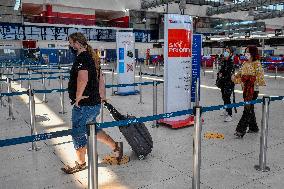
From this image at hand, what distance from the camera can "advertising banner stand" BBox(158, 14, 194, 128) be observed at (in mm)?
5762

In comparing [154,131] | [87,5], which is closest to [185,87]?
[154,131]

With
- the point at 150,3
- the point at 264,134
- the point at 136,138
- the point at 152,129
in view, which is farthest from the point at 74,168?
the point at 150,3

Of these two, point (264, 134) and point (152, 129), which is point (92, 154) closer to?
point (264, 134)

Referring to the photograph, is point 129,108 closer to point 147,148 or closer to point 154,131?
point 154,131

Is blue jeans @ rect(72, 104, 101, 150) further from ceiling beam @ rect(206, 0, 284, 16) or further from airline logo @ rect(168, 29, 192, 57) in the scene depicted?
ceiling beam @ rect(206, 0, 284, 16)

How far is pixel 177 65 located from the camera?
593 centimetres

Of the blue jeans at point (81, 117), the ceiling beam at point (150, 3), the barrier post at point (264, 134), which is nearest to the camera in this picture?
the blue jeans at point (81, 117)

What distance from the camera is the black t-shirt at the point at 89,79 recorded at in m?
3.52

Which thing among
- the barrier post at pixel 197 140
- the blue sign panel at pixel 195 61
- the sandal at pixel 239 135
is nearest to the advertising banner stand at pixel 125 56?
the blue sign panel at pixel 195 61

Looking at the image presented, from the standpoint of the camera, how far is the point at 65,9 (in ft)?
103

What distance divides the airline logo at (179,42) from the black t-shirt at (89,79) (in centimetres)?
254

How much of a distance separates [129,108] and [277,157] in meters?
4.58

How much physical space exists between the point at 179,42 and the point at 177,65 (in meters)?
0.46

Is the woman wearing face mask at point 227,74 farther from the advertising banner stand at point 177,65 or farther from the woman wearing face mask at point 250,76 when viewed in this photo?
the woman wearing face mask at point 250,76
